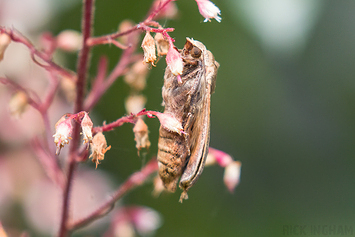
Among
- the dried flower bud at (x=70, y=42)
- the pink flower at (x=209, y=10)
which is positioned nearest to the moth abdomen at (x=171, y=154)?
the pink flower at (x=209, y=10)

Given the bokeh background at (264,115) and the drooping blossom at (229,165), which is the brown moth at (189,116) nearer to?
the drooping blossom at (229,165)

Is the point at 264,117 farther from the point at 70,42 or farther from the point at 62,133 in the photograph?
the point at 62,133

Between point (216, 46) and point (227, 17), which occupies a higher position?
point (227, 17)

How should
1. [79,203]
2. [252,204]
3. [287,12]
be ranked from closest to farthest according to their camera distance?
[79,203], [287,12], [252,204]

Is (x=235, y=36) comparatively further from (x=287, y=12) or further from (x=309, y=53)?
(x=309, y=53)

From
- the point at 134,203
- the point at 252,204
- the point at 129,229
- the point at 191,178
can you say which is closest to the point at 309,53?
the point at 252,204

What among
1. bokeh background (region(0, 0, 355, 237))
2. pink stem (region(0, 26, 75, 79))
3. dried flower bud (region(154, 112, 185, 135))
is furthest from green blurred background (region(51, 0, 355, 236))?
dried flower bud (region(154, 112, 185, 135))

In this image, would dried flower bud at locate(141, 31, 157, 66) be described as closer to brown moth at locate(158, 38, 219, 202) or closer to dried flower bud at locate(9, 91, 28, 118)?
brown moth at locate(158, 38, 219, 202)

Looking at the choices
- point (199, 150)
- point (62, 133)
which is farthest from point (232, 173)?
point (62, 133)
